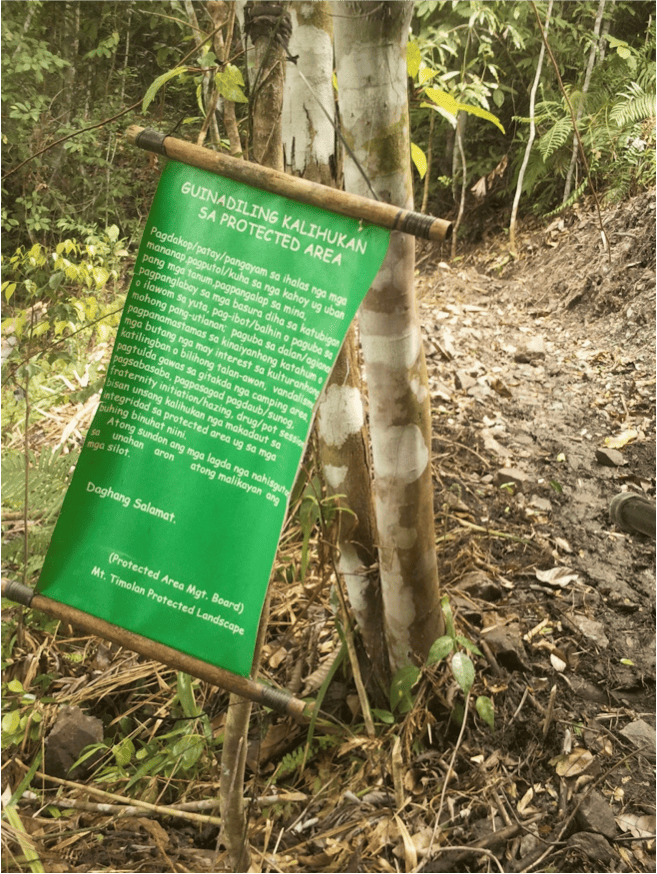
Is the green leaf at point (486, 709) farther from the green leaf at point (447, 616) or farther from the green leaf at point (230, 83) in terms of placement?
the green leaf at point (230, 83)

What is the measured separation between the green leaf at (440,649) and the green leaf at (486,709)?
0.65 feet

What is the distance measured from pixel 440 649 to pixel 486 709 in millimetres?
259

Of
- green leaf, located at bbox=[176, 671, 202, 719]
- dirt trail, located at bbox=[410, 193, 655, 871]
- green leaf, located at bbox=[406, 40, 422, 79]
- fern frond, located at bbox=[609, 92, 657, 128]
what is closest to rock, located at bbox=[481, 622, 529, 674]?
dirt trail, located at bbox=[410, 193, 655, 871]

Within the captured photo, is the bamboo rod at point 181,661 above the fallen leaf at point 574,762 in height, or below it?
above

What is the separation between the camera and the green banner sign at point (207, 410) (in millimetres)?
1126

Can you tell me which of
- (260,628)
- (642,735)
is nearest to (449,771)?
(642,735)

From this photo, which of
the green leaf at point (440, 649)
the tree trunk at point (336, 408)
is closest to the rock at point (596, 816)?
the green leaf at point (440, 649)

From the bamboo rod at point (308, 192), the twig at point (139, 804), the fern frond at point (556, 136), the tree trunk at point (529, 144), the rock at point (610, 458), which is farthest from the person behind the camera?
the fern frond at point (556, 136)

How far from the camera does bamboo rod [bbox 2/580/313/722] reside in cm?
113

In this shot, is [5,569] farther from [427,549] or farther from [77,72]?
[77,72]

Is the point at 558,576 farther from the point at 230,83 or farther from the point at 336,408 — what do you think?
the point at 230,83

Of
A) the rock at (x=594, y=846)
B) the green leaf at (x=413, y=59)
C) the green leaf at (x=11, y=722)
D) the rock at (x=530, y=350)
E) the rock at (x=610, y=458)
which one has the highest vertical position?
→ the green leaf at (x=413, y=59)

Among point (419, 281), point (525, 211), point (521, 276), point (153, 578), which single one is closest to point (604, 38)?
point (525, 211)

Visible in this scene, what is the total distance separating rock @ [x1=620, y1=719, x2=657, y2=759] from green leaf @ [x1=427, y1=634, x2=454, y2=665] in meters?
0.64
